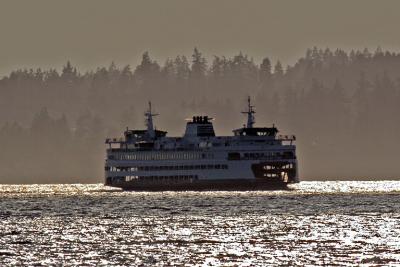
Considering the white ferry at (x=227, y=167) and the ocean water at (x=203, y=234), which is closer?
the ocean water at (x=203, y=234)

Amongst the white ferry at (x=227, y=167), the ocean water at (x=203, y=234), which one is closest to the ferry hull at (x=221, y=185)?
the white ferry at (x=227, y=167)

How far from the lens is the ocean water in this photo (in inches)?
3115

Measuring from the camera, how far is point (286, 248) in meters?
84.9

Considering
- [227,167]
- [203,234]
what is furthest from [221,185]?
[203,234]

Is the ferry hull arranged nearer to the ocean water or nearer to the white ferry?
the white ferry

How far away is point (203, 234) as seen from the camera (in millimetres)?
Result: 97625

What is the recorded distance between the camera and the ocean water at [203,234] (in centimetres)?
7912

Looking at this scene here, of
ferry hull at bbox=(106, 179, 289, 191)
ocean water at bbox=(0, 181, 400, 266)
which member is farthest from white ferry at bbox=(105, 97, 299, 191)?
ocean water at bbox=(0, 181, 400, 266)

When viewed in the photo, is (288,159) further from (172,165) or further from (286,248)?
(286,248)

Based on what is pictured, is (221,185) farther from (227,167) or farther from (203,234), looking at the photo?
(203,234)

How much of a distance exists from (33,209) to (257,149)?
6030 centimetres

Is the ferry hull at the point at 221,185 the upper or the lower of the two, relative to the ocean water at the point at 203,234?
upper

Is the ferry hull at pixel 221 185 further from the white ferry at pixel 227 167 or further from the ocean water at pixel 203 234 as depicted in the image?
the ocean water at pixel 203 234

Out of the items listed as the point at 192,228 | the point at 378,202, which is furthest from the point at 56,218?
the point at 378,202
